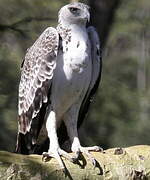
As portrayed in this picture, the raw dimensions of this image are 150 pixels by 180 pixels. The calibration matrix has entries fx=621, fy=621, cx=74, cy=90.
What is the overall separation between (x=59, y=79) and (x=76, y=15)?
686 mm

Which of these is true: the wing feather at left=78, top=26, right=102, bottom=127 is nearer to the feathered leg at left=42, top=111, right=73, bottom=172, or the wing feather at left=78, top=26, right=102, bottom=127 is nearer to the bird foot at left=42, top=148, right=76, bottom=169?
the feathered leg at left=42, top=111, right=73, bottom=172

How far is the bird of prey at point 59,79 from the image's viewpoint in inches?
241

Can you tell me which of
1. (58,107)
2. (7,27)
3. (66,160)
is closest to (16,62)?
(7,27)

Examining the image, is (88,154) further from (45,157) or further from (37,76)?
(37,76)

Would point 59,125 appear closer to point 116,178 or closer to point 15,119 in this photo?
point 116,178

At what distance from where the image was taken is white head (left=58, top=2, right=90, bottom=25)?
625 centimetres

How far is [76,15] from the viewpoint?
6.29 meters

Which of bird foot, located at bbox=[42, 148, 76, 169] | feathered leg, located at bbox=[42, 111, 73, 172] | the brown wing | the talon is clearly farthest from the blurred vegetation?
the talon

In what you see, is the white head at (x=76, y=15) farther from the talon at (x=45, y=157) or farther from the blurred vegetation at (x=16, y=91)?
the blurred vegetation at (x=16, y=91)

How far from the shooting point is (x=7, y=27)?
8.95 metres

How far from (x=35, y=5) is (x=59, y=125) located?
4.91 metres

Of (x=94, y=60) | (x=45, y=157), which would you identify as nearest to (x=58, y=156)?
(x=45, y=157)

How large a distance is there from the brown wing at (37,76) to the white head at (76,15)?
172mm

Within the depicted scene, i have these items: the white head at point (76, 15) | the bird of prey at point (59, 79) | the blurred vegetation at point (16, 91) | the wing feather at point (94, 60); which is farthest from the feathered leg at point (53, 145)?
the blurred vegetation at point (16, 91)
